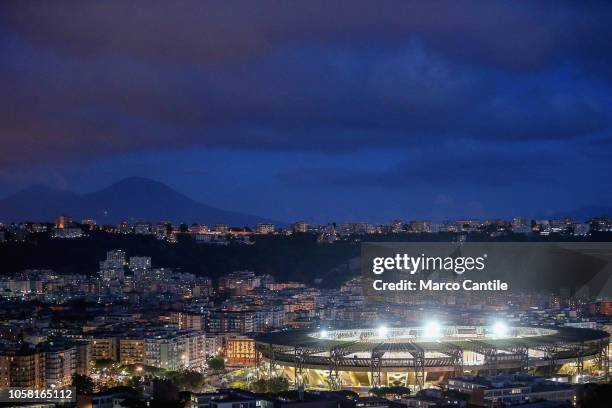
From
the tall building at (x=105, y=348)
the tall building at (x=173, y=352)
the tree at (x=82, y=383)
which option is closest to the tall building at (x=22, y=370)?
the tree at (x=82, y=383)

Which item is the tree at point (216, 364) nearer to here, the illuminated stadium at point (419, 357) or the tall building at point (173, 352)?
the tall building at point (173, 352)

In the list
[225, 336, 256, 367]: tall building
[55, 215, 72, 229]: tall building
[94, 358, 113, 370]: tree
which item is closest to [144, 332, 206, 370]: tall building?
[225, 336, 256, 367]: tall building

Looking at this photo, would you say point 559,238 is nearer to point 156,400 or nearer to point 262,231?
point 262,231

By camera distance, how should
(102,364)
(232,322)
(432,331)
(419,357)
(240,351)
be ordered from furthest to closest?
1. (232,322)
2. (240,351)
3. (432,331)
4. (102,364)
5. (419,357)

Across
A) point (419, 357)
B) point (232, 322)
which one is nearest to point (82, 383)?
point (419, 357)

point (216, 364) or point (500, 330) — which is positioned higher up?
point (500, 330)

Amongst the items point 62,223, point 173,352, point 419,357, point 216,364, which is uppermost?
point 62,223

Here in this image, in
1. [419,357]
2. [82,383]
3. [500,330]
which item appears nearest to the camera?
[419,357]

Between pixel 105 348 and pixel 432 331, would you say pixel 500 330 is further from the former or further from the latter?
pixel 105 348

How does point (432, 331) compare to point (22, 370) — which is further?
point (432, 331)
